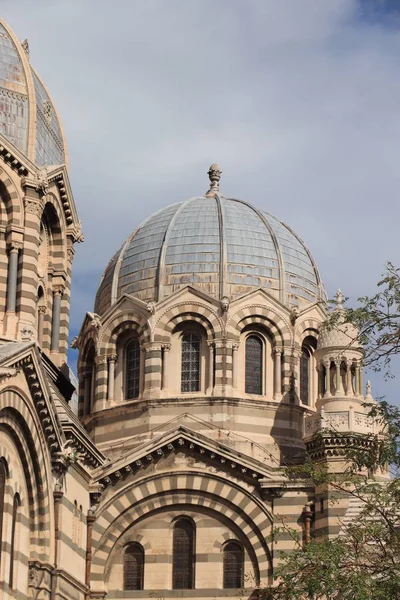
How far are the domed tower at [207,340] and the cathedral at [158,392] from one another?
0.06 m

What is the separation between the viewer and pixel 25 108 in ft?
140

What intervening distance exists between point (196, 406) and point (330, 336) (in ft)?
18.2

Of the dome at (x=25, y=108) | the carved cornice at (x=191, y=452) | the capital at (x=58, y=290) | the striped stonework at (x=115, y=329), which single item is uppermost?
the dome at (x=25, y=108)

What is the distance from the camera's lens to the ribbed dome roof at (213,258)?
54.1 m

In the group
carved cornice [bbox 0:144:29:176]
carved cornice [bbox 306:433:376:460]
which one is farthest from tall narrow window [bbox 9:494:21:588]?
carved cornice [bbox 306:433:376:460]

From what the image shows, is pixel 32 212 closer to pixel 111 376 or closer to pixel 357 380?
pixel 111 376

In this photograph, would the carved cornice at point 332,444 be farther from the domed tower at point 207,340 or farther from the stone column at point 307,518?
the domed tower at point 207,340

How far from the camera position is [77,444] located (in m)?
Result: 42.0

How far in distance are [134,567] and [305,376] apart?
10.7m

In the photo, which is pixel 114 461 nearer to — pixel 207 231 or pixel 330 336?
pixel 330 336

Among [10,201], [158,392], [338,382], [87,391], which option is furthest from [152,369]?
[10,201]

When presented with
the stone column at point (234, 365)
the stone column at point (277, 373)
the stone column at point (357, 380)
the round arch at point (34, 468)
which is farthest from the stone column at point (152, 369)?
the round arch at point (34, 468)

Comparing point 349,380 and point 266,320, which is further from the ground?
point 266,320

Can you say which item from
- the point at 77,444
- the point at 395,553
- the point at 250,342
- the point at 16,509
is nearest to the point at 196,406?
the point at 250,342
